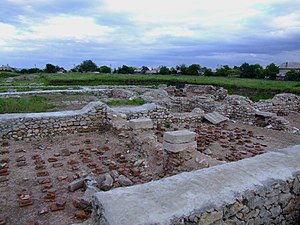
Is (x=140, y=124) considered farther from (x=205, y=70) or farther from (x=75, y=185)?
(x=205, y=70)

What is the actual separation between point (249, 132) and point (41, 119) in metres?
7.07

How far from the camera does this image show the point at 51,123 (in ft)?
29.7

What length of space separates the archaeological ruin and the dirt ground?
0.02 m

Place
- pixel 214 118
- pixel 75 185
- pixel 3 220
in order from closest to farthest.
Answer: pixel 3 220
pixel 75 185
pixel 214 118

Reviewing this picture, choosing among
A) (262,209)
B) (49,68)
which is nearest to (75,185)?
(262,209)

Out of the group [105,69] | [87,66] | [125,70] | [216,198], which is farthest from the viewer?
[87,66]

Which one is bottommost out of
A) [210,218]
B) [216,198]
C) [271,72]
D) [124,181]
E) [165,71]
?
[124,181]

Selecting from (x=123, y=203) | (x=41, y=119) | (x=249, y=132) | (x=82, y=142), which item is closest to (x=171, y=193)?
(x=123, y=203)

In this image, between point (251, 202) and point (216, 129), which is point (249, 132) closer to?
point (216, 129)

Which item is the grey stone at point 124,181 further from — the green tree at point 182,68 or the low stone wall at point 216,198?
the green tree at point 182,68

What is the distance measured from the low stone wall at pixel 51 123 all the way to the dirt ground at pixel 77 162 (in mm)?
323

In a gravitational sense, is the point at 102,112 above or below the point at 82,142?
above

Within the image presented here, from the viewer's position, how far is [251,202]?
3266mm

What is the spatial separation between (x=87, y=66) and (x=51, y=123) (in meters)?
50.8
